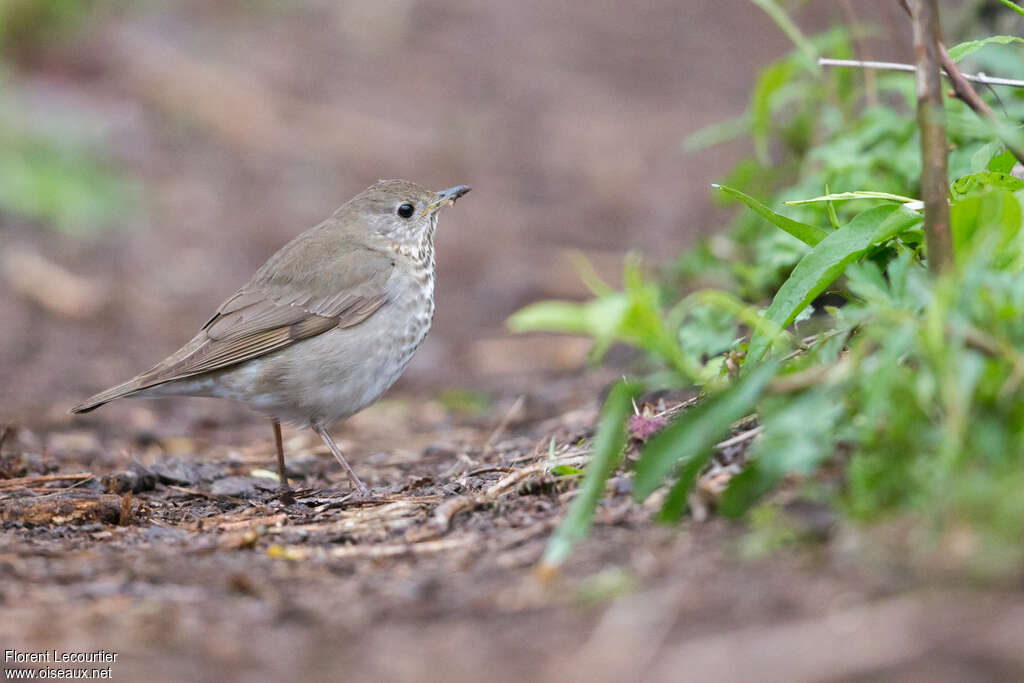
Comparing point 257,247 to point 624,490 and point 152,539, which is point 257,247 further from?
point 624,490

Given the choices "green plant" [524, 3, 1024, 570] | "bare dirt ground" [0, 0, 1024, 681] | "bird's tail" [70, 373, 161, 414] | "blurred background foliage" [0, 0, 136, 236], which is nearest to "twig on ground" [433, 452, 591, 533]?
"bare dirt ground" [0, 0, 1024, 681]

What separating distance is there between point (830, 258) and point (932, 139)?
618 mm

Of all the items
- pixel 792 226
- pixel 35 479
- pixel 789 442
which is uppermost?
pixel 792 226

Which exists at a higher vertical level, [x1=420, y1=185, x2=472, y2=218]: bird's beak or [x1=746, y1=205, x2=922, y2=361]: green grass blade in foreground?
[x1=746, y1=205, x2=922, y2=361]: green grass blade in foreground

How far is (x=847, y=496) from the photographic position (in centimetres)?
261

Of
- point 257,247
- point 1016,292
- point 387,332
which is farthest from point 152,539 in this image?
point 257,247

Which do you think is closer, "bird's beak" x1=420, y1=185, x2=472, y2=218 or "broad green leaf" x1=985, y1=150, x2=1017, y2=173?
"broad green leaf" x1=985, y1=150, x2=1017, y2=173

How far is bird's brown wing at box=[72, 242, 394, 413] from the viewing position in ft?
17.4

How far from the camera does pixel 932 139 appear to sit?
2.84m

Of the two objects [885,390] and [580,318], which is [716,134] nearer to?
[885,390]

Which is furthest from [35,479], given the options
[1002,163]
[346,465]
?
[1002,163]

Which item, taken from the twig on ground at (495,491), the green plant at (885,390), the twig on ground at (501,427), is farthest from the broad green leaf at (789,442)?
the twig on ground at (501,427)

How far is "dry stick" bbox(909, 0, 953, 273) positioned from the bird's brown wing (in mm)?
3167

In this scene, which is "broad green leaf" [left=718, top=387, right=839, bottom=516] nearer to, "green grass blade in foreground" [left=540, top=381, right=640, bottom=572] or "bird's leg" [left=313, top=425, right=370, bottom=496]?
"green grass blade in foreground" [left=540, top=381, right=640, bottom=572]
